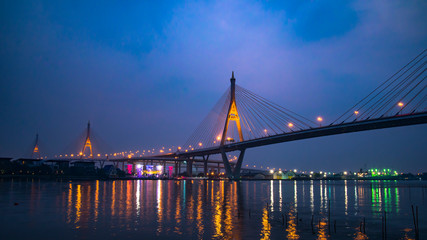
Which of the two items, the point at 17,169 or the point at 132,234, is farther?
the point at 17,169

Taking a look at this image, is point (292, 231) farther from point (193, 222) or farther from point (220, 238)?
point (193, 222)

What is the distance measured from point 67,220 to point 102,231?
550 cm

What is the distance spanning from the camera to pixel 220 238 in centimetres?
1928

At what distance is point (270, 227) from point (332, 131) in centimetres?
4610

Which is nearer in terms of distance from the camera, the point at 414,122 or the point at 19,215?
the point at 19,215

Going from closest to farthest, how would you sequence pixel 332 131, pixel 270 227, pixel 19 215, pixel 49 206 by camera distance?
pixel 270 227, pixel 19 215, pixel 49 206, pixel 332 131

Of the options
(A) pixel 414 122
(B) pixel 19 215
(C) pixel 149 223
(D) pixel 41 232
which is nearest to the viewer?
(D) pixel 41 232

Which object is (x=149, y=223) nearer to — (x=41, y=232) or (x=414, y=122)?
(x=41, y=232)

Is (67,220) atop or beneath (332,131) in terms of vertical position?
beneath

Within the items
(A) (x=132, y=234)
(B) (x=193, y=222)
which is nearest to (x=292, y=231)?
(B) (x=193, y=222)

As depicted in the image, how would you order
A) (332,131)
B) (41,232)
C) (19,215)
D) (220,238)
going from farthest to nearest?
(332,131), (19,215), (41,232), (220,238)

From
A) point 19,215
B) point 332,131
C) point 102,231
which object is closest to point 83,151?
point 332,131

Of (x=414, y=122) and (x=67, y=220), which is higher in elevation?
(x=414, y=122)

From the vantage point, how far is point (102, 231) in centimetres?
2105
